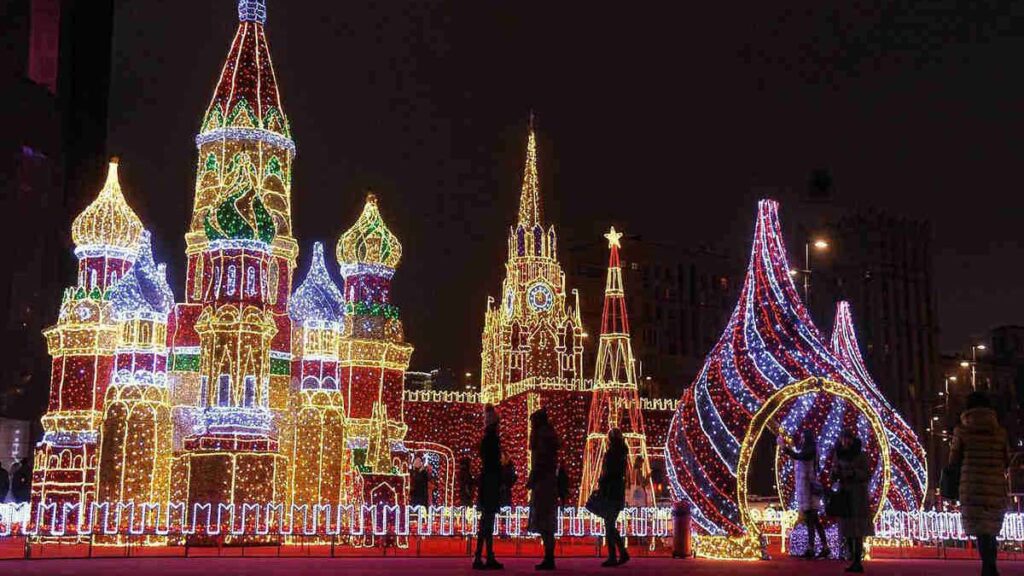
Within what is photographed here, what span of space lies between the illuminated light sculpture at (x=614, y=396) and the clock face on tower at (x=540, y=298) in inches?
257

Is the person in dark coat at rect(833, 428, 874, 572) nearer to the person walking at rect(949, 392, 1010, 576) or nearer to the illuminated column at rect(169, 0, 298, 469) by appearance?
the person walking at rect(949, 392, 1010, 576)

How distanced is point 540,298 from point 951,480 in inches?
1105

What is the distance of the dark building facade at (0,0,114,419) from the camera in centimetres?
3412

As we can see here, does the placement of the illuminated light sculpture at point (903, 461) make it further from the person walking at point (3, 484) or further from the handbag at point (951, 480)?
the person walking at point (3, 484)

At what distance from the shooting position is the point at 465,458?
117 feet

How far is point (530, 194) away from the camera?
135ft

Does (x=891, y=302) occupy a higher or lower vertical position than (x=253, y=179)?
higher

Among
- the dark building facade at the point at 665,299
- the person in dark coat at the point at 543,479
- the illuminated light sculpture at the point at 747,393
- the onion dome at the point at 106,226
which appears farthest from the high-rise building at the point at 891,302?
the person in dark coat at the point at 543,479

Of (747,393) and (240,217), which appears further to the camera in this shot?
(240,217)

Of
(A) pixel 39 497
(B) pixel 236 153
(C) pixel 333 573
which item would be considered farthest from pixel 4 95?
(C) pixel 333 573

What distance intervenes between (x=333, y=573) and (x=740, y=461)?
26.9 feet

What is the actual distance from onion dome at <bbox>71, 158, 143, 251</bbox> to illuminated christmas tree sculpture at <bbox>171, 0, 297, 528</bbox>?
4.10 ft

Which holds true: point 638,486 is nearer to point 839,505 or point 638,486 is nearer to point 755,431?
point 755,431

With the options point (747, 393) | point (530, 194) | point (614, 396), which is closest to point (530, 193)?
point (530, 194)
